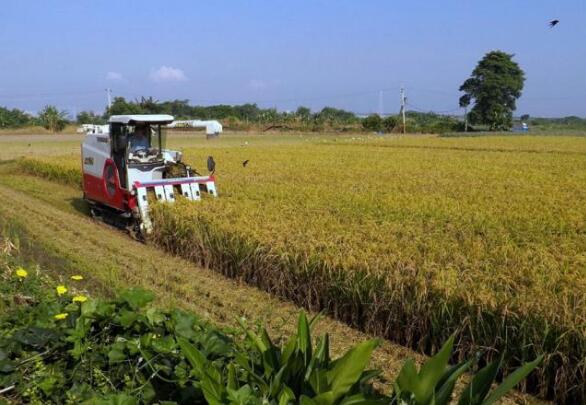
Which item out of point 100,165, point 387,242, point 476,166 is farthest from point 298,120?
point 387,242

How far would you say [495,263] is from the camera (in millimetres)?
5543

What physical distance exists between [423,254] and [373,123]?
6536cm

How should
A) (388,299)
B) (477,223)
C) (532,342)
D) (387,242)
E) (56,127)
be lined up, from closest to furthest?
1. (532,342)
2. (388,299)
3. (387,242)
4. (477,223)
5. (56,127)

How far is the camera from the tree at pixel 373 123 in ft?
227

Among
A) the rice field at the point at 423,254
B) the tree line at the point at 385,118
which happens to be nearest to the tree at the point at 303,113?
the tree line at the point at 385,118

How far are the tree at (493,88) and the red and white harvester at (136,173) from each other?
69068mm

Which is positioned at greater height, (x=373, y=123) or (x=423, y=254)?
(x=373, y=123)

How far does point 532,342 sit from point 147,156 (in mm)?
8107

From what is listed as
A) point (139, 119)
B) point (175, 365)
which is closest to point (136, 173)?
point (139, 119)

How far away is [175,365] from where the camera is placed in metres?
2.98

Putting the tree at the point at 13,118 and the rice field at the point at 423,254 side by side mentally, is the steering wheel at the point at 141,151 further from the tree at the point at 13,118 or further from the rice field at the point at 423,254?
the tree at the point at 13,118

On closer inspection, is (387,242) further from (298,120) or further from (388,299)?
(298,120)

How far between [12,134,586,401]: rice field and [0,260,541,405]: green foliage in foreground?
2.09 metres

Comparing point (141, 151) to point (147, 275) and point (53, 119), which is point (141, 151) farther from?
point (53, 119)
